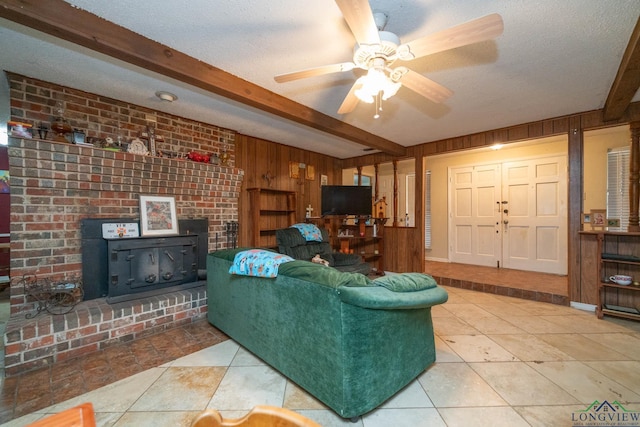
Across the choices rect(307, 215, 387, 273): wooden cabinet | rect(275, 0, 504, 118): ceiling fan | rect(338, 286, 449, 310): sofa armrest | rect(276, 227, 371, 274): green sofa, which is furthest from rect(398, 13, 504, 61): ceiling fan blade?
rect(307, 215, 387, 273): wooden cabinet

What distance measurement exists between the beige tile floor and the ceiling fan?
1.95 metres

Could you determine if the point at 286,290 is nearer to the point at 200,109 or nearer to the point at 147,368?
the point at 147,368

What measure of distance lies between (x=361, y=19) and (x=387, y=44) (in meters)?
0.29

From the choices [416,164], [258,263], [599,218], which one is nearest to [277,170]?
[416,164]

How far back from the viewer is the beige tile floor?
4.92 ft

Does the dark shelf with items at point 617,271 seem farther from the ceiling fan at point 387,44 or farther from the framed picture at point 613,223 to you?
the ceiling fan at point 387,44

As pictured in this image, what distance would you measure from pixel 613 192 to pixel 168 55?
19.4 ft

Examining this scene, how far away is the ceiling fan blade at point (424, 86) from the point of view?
174 cm

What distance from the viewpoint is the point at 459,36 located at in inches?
51.8

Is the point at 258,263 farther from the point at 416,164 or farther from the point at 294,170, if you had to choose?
the point at 416,164

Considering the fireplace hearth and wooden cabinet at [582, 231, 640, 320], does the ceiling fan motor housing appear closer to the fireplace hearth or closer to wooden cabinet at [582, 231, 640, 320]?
the fireplace hearth

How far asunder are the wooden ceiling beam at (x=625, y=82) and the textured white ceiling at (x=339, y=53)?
7 cm

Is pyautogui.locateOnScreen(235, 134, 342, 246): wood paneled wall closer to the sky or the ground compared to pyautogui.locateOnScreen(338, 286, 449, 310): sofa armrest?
closer to the sky

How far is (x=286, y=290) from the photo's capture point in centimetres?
170
